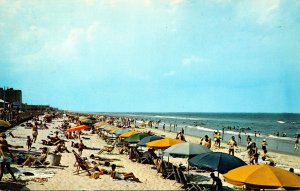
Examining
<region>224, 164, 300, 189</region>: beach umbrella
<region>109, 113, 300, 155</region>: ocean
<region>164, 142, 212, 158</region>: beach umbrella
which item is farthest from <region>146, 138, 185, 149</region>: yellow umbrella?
<region>109, 113, 300, 155</region>: ocean

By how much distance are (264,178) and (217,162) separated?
2549 millimetres

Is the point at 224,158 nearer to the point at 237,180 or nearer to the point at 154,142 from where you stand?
the point at 237,180

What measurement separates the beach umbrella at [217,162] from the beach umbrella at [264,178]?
5.87 feet

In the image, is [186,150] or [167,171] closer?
[186,150]

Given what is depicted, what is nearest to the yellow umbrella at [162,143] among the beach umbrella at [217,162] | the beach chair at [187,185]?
the beach chair at [187,185]

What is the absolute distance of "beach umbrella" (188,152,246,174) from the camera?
10.0 m

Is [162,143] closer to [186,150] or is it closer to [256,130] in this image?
[186,150]

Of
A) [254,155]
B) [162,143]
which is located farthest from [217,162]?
[254,155]

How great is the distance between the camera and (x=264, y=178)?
7730mm

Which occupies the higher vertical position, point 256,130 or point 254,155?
point 254,155

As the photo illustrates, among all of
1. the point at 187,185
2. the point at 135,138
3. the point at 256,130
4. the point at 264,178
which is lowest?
the point at 256,130

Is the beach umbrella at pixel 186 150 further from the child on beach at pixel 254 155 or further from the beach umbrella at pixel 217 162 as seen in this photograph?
the child on beach at pixel 254 155

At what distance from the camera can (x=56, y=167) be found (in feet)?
48.9

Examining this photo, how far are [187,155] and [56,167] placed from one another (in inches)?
251
